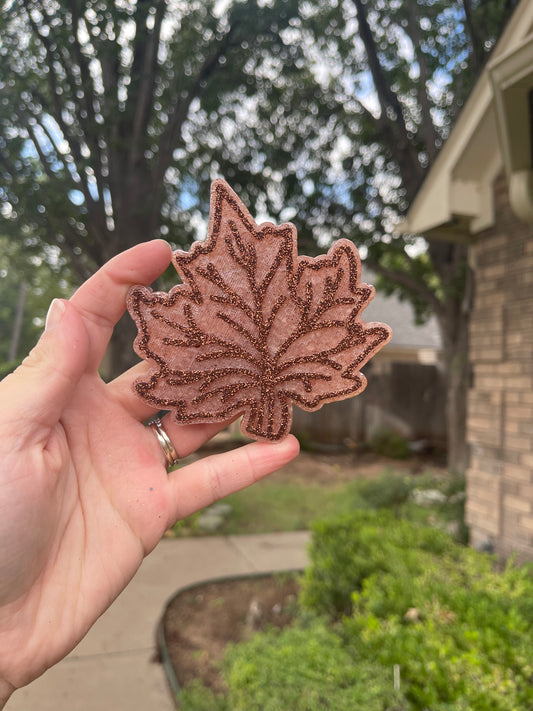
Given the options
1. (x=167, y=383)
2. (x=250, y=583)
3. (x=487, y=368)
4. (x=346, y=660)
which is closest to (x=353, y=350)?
(x=167, y=383)

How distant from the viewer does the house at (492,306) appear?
12.1 ft

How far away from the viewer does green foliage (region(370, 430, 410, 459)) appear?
11.2m

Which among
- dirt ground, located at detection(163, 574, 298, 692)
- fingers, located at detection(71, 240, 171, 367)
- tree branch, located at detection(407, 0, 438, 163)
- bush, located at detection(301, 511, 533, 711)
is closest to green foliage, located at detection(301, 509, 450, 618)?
bush, located at detection(301, 511, 533, 711)

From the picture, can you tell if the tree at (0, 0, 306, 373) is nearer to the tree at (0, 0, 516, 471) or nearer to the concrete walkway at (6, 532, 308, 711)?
the tree at (0, 0, 516, 471)

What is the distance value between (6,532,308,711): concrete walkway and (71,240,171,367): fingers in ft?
8.39

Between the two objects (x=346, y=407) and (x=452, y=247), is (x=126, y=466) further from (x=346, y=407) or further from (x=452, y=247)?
(x=346, y=407)

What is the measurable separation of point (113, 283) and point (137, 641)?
318 cm

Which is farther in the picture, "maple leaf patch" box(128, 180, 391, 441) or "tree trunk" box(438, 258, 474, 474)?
"tree trunk" box(438, 258, 474, 474)

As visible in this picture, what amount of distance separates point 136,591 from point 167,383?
11.8ft

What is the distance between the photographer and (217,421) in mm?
1692

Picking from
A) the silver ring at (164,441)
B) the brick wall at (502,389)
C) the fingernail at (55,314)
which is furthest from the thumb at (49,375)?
the brick wall at (502,389)

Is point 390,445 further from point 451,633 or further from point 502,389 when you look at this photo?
point 451,633

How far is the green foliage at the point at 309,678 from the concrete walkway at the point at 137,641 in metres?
0.92

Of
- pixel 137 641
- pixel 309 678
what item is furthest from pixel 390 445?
pixel 309 678
